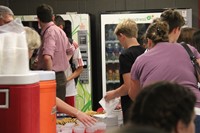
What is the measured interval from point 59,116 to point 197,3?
13.9 feet

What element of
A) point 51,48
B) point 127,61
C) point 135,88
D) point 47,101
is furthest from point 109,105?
point 47,101

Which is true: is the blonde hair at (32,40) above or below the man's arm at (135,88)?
above

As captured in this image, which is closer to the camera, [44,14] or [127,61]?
[127,61]

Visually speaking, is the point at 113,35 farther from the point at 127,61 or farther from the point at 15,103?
the point at 15,103

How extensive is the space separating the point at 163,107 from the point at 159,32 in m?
1.59

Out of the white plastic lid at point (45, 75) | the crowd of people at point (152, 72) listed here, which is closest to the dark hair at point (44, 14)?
the crowd of people at point (152, 72)

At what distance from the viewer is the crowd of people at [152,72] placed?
3.79 feet

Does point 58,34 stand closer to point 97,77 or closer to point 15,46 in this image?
point 15,46

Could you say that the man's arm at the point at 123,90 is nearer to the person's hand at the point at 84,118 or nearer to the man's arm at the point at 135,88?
the man's arm at the point at 135,88

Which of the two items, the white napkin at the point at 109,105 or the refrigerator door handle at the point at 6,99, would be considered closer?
the refrigerator door handle at the point at 6,99

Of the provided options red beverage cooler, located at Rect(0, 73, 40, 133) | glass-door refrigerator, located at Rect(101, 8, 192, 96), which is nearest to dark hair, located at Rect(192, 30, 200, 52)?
red beverage cooler, located at Rect(0, 73, 40, 133)

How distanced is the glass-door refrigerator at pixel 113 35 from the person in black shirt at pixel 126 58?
308 cm

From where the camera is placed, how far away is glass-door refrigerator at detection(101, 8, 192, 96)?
654cm

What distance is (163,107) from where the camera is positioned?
1156mm
